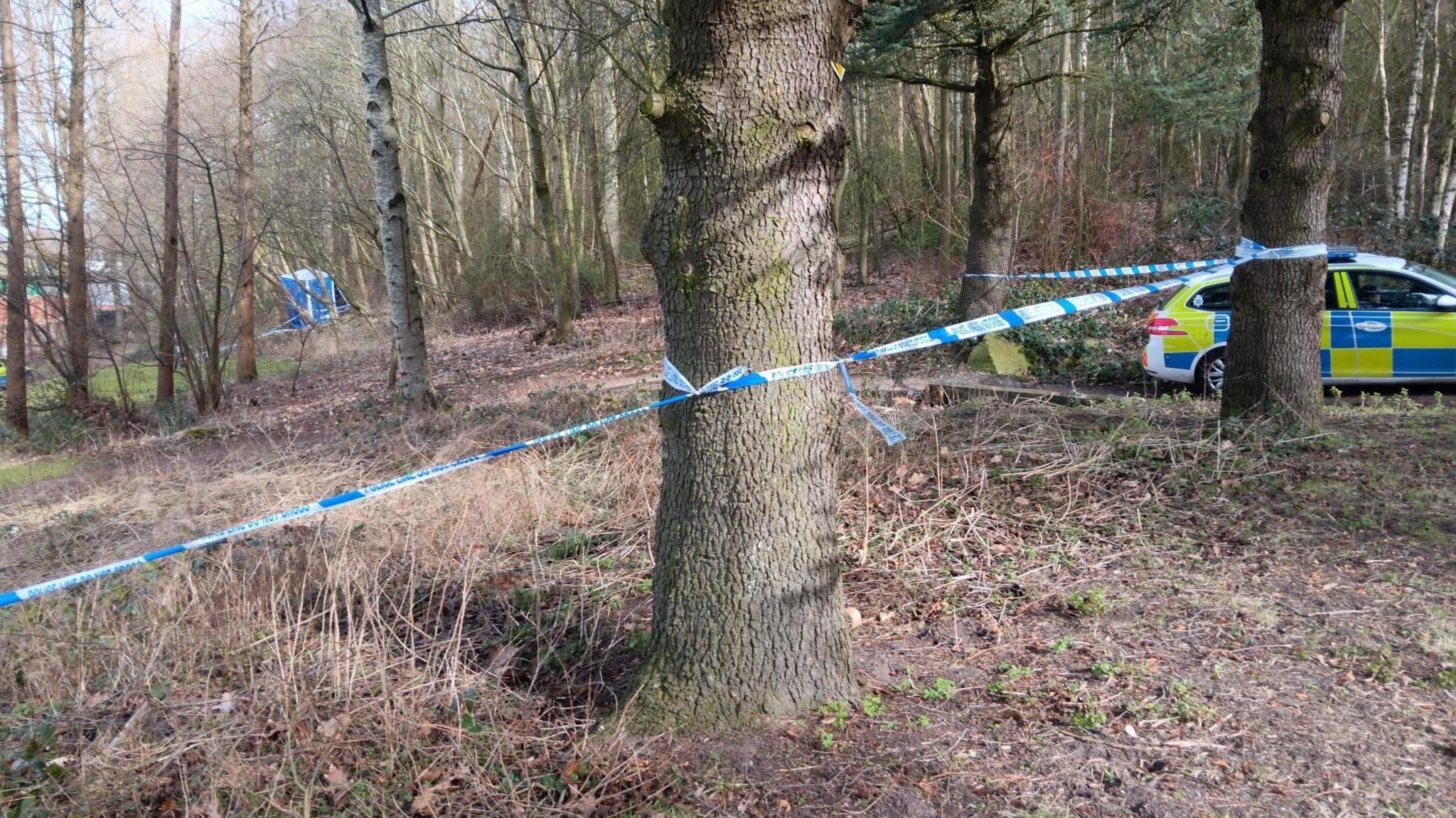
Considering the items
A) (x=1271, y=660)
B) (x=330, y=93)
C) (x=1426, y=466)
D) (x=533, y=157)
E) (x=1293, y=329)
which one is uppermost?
(x=330, y=93)

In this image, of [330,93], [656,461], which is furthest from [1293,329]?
[330,93]

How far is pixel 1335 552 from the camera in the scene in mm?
4539

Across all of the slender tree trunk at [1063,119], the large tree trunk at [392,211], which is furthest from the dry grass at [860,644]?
the slender tree trunk at [1063,119]

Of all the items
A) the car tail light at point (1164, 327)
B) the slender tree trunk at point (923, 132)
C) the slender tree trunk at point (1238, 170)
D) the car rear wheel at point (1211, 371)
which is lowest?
the car rear wheel at point (1211, 371)

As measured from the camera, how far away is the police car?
861 centimetres

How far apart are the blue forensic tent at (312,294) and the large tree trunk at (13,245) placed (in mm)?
9192

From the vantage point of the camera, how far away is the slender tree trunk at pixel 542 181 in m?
14.9

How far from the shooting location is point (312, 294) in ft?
80.4

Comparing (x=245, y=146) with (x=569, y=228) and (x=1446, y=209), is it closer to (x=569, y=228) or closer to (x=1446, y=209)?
(x=569, y=228)

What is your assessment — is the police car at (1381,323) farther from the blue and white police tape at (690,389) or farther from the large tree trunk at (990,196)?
the blue and white police tape at (690,389)

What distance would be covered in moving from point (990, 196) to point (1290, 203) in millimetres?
6100

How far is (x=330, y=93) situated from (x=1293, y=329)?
901 inches

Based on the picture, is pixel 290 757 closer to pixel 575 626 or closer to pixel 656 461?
pixel 575 626

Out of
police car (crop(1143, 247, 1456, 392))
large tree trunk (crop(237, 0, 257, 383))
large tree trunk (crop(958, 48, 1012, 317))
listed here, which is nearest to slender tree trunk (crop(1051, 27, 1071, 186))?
large tree trunk (crop(958, 48, 1012, 317))
